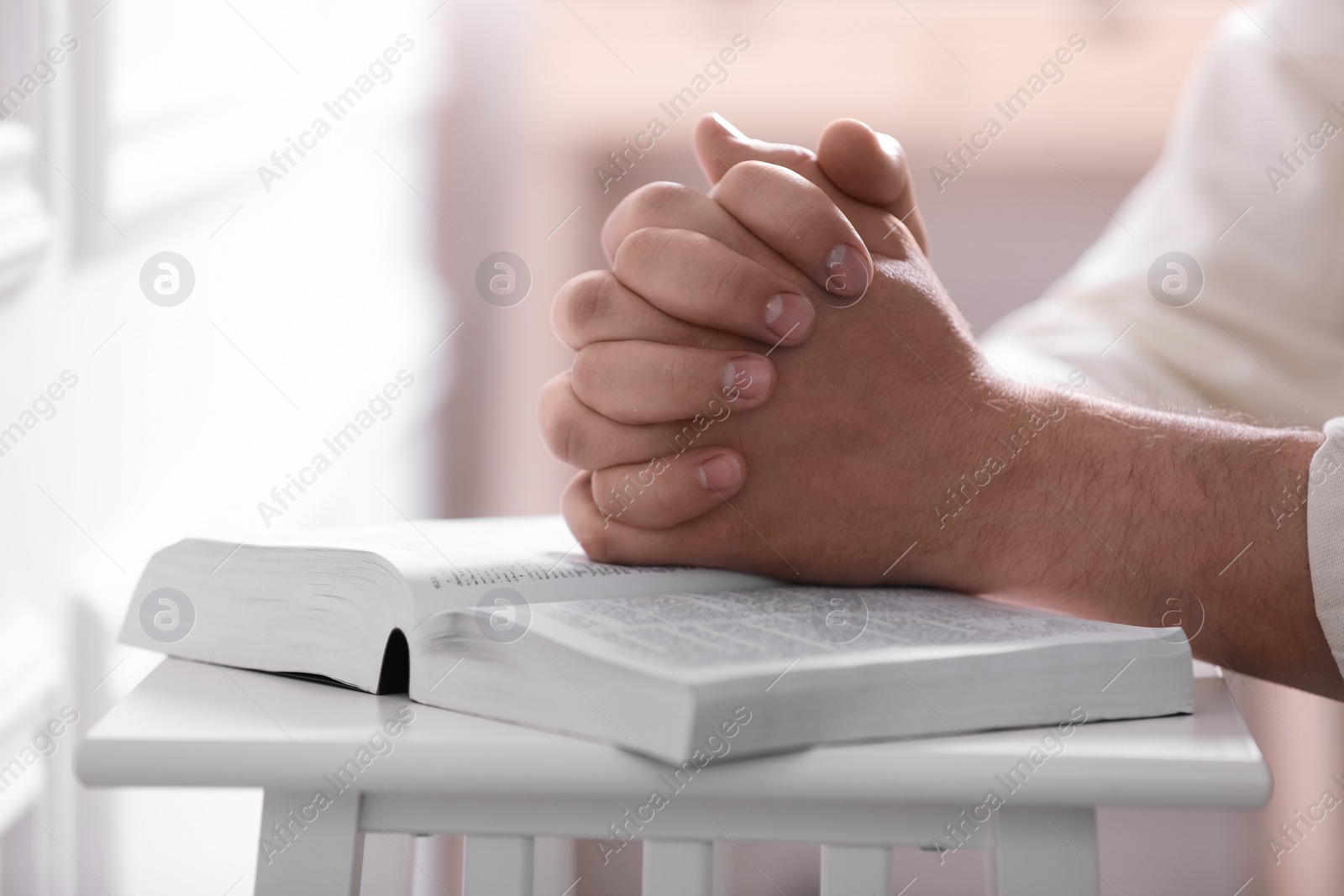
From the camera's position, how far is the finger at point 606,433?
2.10 ft

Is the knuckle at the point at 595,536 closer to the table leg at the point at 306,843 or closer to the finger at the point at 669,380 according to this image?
the finger at the point at 669,380

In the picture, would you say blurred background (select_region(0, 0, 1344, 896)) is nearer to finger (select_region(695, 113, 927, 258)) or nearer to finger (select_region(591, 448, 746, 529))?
finger (select_region(591, 448, 746, 529))

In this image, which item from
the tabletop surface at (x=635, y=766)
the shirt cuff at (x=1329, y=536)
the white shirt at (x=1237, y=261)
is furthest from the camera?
the white shirt at (x=1237, y=261)

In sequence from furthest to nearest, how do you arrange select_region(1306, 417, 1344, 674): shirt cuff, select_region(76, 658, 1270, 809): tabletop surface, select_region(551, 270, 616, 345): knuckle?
select_region(551, 270, 616, 345): knuckle, select_region(1306, 417, 1344, 674): shirt cuff, select_region(76, 658, 1270, 809): tabletop surface

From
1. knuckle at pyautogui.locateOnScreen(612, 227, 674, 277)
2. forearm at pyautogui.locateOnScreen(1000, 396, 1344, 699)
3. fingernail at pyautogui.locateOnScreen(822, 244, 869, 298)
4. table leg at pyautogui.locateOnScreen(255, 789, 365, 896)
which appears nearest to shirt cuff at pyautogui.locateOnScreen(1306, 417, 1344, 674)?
forearm at pyautogui.locateOnScreen(1000, 396, 1344, 699)

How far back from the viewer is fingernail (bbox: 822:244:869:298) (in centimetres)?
64

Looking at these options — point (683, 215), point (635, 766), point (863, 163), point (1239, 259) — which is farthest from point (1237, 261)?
point (635, 766)

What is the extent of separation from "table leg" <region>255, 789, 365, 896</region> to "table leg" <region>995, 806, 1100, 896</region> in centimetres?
25

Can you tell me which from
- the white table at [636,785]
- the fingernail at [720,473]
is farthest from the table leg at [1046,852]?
the fingernail at [720,473]

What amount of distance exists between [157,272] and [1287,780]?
1805mm

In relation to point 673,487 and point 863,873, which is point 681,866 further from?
point 673,487

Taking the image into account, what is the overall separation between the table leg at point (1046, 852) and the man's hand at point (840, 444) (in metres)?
0.20

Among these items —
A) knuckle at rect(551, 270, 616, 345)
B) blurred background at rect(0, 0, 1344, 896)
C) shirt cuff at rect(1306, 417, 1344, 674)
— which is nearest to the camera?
shirt cuff at rect(1306, 417, 1344, 674)

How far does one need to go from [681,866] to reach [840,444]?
27 cm
